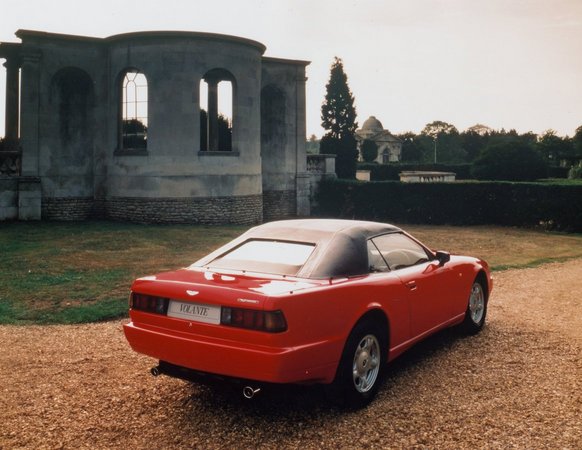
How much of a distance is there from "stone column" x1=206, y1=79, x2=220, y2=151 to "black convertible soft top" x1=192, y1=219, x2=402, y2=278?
16816mm

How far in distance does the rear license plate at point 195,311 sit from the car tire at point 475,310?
3692 mm

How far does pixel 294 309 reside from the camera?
443cm

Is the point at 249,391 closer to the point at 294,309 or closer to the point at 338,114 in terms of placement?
the point at 294,309

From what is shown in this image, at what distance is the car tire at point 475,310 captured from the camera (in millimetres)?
7234

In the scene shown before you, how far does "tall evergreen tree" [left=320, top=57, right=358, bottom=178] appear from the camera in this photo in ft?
145

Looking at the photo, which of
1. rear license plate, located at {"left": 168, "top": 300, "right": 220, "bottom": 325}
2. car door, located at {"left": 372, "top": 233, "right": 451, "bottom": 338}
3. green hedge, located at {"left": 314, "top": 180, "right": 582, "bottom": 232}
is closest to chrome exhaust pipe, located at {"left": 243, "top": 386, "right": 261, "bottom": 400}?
rear license plate, located at {"left": 168, "top": 300, "right": 220, "bottom": 325}

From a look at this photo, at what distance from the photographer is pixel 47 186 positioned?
21.1 m

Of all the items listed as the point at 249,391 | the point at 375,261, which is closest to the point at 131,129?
the point at 375,261

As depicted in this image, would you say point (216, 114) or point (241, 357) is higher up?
point (216, 114)

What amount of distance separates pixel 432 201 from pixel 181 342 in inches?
778

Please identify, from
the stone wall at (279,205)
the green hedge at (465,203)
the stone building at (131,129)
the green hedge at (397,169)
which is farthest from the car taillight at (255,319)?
the green hedge at (397,169)

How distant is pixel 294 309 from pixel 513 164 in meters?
33.8

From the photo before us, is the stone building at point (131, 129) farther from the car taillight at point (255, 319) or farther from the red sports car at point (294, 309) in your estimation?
the car taillight at point (255, 319)

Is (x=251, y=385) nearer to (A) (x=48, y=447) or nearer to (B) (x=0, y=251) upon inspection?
(A) (x=48, y=447)
